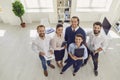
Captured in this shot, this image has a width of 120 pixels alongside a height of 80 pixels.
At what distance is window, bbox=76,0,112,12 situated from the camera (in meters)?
4.98

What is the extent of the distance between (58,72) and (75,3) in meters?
2.32

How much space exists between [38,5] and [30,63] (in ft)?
7.07

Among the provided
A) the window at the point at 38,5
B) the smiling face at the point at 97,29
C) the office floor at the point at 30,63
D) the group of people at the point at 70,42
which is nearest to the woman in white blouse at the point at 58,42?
the group of people at the point at 70,42

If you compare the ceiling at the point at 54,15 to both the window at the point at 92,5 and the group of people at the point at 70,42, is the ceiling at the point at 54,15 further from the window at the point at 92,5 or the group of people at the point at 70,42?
the group of people at the point at 70,42

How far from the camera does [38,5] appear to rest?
5.10 m

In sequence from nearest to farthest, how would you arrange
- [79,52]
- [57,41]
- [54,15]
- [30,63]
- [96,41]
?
1. [79,52]
2. [57,41]
3. [96,41]
4. [30,63]
5. [54,15]

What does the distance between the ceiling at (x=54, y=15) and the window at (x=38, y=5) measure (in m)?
0.14

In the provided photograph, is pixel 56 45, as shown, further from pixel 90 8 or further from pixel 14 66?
pixel 90 8

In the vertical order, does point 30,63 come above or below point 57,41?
below

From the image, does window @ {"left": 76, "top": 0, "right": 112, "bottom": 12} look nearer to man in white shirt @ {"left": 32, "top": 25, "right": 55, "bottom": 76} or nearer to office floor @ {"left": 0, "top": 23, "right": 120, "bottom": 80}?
office floor @ {"left": 0, "top": 23, "right": 120, "bottom": 80}

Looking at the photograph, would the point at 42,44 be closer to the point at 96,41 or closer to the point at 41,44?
the point at 41,44

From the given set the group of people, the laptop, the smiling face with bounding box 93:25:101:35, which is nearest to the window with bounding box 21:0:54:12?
the group of people

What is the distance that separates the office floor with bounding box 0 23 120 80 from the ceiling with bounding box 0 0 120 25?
2.09 feet

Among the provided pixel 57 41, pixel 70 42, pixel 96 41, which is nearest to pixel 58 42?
pixel 57 41
